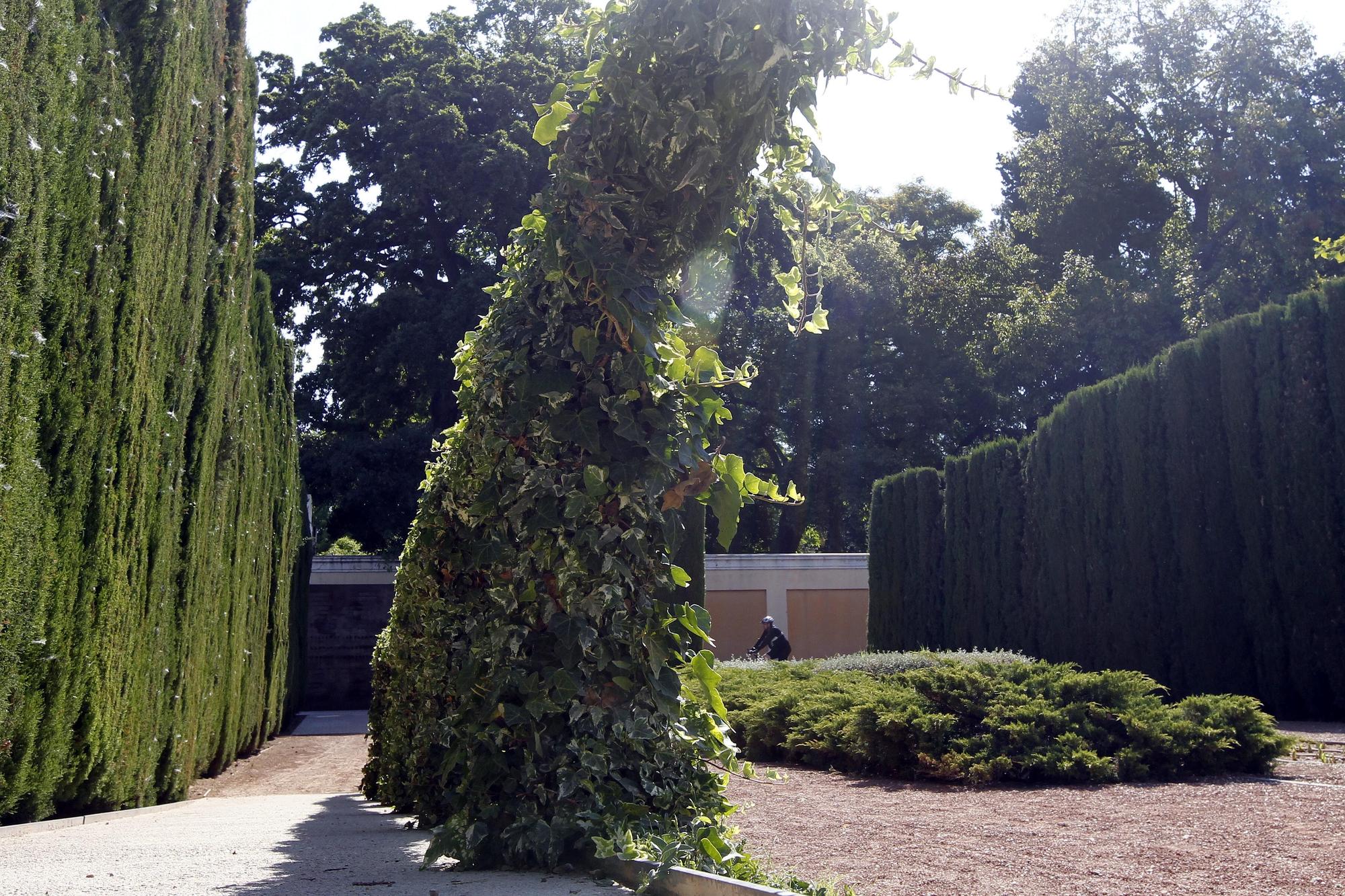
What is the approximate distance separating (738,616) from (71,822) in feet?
56.8

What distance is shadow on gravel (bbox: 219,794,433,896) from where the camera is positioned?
305 cm

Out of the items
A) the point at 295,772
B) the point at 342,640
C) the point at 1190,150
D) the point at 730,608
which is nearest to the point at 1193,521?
the point at 295,772

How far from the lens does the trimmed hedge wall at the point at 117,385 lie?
13.6ft

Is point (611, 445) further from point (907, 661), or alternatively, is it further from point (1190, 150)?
point (1190, 150)

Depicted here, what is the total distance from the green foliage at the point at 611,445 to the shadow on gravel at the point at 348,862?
21 centimetres

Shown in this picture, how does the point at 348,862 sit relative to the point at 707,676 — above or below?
below

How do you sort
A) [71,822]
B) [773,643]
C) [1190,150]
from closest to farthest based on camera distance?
[71,822]
[773,643]
[1190,150]

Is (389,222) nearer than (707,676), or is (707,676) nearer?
(707,676)

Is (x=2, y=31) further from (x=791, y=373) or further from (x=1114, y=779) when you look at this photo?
(x=791, y=373)

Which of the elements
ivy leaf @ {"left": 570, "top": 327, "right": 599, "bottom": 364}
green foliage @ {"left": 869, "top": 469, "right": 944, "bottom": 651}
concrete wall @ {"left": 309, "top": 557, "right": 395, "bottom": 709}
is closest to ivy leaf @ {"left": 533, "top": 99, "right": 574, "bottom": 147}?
ivy leaf @ {"left": 570, "top": 327, "right": 599, "bottom": 364}

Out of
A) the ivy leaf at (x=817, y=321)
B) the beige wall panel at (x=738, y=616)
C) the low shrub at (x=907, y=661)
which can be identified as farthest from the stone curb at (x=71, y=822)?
the beige wall panel at (x=738, y=616)

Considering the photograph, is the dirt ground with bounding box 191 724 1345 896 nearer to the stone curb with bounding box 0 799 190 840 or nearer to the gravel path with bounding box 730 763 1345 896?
the gravel path with bounding box 730 763 1345 896

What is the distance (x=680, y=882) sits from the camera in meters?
2.88

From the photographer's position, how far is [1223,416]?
33.3 ft
